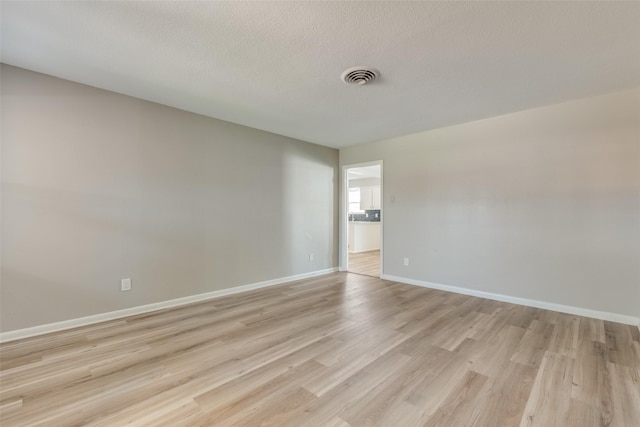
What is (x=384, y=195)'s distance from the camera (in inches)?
186

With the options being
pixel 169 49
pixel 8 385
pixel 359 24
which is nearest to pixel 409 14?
pixel 359 24

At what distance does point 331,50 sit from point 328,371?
2392 mm

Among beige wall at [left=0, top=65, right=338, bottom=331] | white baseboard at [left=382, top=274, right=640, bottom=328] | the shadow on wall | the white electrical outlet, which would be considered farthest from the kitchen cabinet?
the white electrical outlet

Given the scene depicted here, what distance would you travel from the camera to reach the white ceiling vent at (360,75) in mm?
2359

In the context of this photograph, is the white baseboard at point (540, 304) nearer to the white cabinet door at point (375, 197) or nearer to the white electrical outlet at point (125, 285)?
the white electrical outlet at point (125, 285)

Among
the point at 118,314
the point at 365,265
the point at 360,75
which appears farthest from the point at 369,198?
the point at 118,314

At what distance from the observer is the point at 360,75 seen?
2432mm

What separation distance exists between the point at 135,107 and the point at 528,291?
512cm

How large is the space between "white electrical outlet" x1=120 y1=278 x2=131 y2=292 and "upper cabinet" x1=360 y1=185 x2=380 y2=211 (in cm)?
755

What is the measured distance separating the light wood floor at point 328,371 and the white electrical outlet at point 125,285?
0.35m

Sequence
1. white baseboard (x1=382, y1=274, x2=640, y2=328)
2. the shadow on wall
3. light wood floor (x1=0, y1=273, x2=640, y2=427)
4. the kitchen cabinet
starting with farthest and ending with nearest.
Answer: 1. the kitchen cabinet
2. the shadow on wall
3. white baseboard (x1=382, y1=274, x2=640, y2=328)
4. light wood floor (x1=0, y1=273, x2=640, y2=427)

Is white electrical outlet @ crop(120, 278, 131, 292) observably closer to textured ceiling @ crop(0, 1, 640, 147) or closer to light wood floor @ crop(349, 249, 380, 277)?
textured ceiling @ crop(0, 1, 640, 147)

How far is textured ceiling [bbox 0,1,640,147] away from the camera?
1.71 metres

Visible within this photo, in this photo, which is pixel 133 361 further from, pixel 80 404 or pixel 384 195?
pixel 384 195
